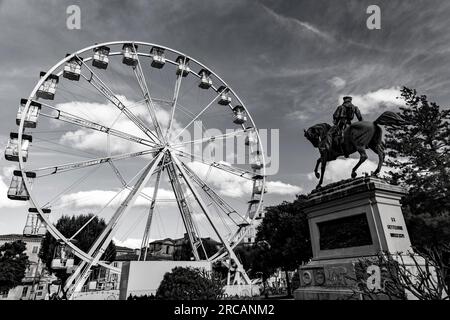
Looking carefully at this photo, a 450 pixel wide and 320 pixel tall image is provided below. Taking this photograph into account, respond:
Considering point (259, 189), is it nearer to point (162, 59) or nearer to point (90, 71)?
point (162, 59)

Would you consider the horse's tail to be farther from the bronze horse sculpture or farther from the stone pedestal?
the stone pedestal

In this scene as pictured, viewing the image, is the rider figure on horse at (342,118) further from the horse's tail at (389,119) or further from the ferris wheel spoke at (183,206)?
the ferris wheel spoke at (183,206)

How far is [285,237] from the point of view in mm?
30172

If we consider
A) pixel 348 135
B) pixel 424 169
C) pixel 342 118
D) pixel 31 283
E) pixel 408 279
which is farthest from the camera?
pixel 31 283

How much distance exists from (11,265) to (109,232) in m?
30.4

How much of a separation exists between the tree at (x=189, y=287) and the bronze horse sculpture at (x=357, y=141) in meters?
5.52

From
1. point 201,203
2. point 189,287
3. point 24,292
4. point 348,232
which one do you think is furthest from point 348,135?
point 24,292

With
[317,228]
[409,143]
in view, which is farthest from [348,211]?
[409,143]

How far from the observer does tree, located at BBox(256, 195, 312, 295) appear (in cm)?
2809

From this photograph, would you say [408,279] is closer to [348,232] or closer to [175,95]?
[348,232]

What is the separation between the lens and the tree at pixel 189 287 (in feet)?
32.8

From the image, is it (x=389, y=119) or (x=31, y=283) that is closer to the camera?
(x=389, y=119)

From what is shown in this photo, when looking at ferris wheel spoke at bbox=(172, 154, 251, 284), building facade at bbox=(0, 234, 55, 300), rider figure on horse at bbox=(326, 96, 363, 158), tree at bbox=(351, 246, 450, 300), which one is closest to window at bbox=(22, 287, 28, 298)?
building facade at bbox=(0, 234, 55, 300)
